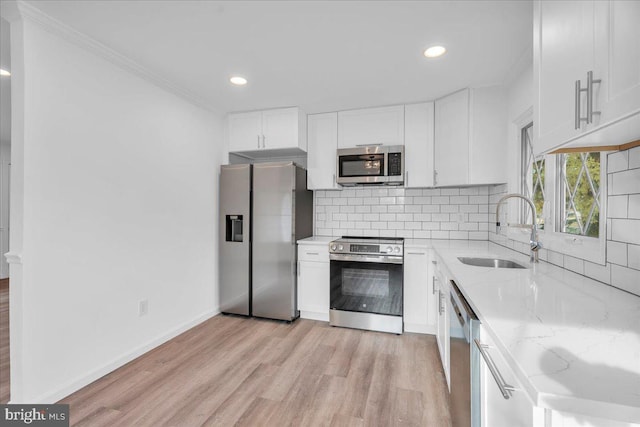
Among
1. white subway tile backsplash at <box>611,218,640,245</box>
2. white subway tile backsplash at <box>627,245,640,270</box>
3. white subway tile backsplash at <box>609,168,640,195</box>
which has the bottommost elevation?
white subway tile backsplash at <box>627,245,640,270</box>

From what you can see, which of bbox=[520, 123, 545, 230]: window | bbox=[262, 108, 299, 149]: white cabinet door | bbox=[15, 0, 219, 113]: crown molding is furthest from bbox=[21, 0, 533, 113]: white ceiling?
bbox=[520, 123, 545, 230]: window

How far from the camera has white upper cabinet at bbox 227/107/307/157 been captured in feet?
10.9

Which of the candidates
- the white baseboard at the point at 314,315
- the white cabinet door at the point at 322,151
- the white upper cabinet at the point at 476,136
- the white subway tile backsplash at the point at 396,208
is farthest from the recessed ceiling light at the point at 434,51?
the white baseboard at the point at 314,315

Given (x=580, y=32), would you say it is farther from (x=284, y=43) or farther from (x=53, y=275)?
(x=53, y=275)

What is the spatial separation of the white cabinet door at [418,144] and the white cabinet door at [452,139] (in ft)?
0.23

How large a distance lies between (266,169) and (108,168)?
4.79 ft

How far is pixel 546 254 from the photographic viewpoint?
192 cm

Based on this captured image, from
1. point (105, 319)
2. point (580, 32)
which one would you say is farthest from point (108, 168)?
point (580, 32)

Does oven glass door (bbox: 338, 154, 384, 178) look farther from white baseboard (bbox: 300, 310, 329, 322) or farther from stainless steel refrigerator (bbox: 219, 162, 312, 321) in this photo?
white baseboard (bbox: 300, 310, 329, 322)

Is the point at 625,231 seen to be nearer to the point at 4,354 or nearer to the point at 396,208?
the point at 396,208

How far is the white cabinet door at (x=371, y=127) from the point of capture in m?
3.23

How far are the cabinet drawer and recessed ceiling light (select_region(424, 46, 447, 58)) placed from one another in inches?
77.9

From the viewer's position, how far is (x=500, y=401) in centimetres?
87

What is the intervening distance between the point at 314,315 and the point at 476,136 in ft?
8.06
